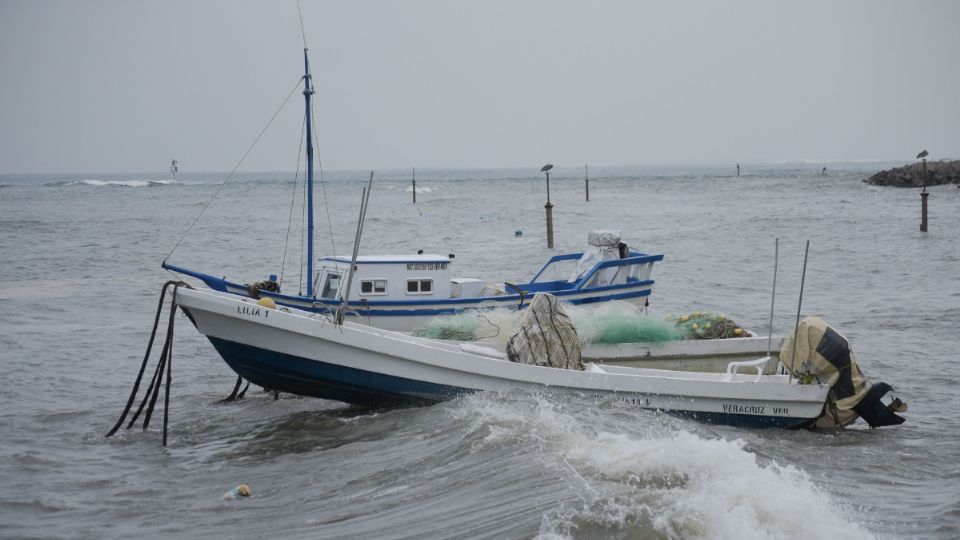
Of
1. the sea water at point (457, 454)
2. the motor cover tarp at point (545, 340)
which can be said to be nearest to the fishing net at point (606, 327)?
the motor cover tarp at point (545, 340)

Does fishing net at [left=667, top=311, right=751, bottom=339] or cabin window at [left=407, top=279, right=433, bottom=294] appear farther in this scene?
cabin window at [left=407, top=279, right=433, bottom=294]

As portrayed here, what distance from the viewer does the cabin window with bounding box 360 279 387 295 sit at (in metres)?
15.6

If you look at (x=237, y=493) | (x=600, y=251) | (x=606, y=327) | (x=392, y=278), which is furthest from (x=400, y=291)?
(x=237, y=493)

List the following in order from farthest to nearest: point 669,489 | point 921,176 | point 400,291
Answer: point 921,176 < point 400,291 < point 669,489

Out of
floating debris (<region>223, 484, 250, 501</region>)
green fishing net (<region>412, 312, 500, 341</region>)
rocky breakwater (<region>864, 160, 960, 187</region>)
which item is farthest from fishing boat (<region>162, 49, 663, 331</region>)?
rocky breakwater (<region>864, 160, 960, 187</region>)

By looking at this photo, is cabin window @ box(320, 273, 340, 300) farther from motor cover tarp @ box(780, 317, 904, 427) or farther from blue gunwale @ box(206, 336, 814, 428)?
motor cover tarp @ box(780, 317, 904, 427)

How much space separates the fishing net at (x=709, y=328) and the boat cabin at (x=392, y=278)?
4119mm

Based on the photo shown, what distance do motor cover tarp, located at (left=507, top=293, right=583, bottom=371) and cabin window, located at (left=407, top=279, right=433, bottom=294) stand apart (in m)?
3.91

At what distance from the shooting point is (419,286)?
15805 millimetres

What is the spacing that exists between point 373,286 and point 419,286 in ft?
2.57

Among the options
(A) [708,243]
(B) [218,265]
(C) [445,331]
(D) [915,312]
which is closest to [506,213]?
(A) [708,243]

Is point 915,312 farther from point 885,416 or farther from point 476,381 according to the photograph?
point 476,381

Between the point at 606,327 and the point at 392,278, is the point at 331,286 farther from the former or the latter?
the point at 606,327

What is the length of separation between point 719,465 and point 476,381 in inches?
151
